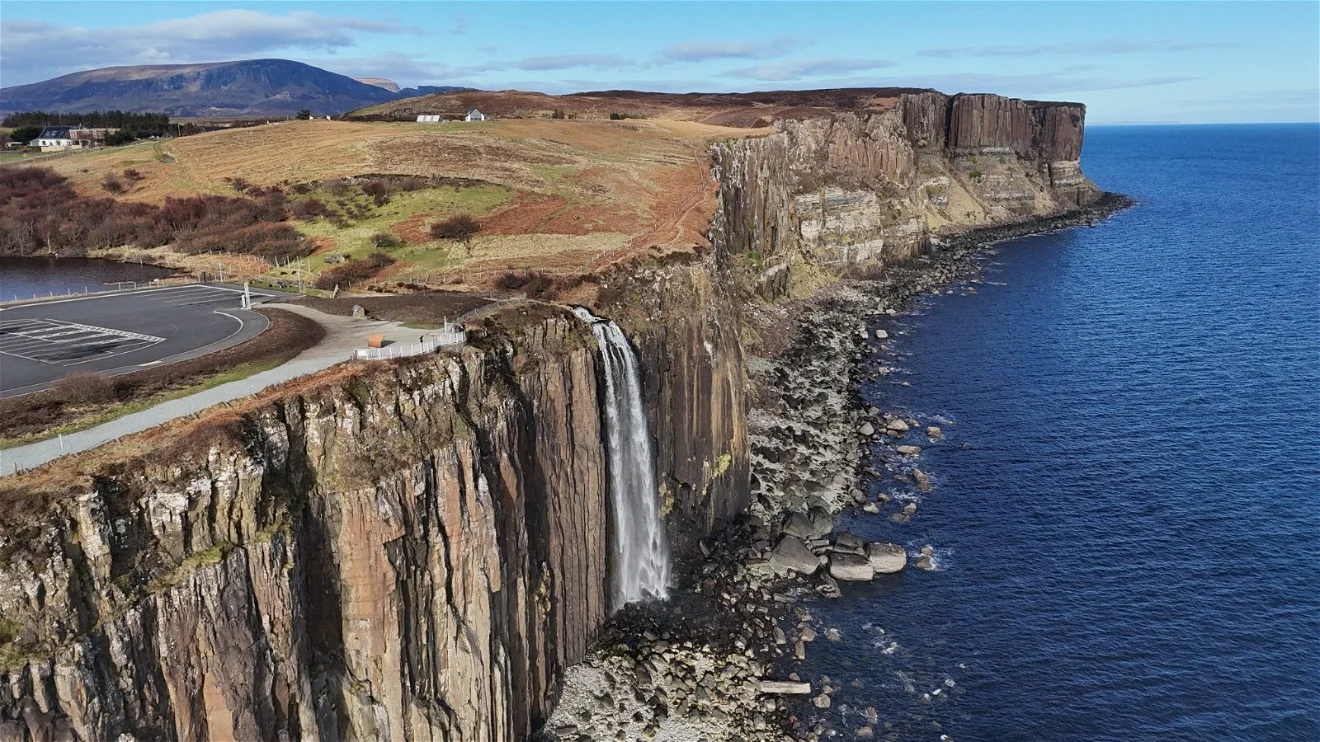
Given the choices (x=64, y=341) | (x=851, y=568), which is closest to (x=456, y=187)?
(x=64, y=341)

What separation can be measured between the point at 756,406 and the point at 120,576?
54.2 m

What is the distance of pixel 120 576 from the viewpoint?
22969mm

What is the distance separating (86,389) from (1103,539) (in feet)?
178

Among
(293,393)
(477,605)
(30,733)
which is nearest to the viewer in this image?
(30,733)

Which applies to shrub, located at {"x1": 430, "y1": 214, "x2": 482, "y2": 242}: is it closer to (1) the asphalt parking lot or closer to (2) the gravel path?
(1) the asphalt parking lot

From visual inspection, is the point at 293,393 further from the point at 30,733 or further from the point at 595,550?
the point at 595,550

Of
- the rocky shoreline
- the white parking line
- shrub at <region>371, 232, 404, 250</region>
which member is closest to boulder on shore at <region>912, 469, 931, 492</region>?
the rocky shoreline

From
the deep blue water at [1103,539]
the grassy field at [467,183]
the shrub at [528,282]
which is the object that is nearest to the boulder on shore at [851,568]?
the deep blue water at [1103,539]

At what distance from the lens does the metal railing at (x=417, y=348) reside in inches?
1339

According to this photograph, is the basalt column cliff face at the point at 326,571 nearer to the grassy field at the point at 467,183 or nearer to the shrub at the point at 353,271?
the shrub at the point at 353,271

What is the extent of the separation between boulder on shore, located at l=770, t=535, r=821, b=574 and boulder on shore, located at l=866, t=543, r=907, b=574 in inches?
127

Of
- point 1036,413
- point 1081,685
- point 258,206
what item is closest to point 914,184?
point 1036,413

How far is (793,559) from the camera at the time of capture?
1981 inches

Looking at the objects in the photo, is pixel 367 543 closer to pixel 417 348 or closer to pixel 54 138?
pixel 417 348
